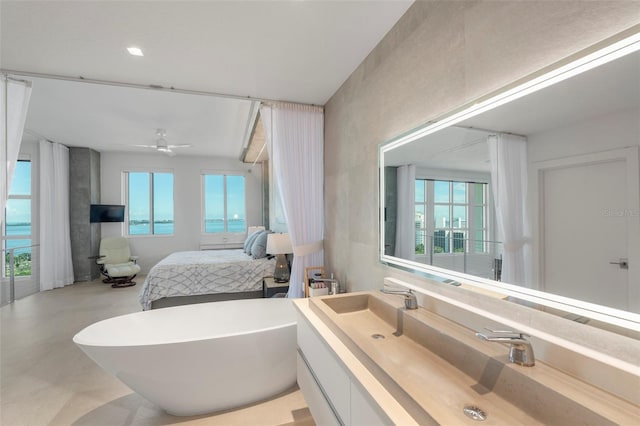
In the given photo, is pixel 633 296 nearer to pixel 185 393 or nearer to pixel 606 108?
pixel 606 108

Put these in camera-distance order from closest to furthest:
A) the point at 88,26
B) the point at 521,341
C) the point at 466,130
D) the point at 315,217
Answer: the point at 521,341, the point at 466,130, the point at 88,26, the point at 315,217

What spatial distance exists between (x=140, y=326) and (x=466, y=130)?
280 centimetres

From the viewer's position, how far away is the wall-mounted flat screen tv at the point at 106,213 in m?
5.59

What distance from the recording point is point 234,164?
6.72 meters

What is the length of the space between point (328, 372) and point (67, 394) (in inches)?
89.9

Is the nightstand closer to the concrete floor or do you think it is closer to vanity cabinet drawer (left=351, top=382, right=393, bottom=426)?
the concrete floor

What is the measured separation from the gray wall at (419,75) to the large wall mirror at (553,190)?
0.26 ft

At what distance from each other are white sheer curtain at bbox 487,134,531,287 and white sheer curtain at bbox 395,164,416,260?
0.56 meters

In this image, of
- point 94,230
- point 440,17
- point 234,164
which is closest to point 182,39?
point 440,17

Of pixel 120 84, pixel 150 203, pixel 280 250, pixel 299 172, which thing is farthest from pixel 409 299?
pixel 150 203

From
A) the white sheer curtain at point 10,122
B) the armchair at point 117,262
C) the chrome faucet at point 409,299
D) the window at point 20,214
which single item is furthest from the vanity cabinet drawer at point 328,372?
the window at point 20,214

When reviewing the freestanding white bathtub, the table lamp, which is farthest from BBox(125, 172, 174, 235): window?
the freestanding white bathtub

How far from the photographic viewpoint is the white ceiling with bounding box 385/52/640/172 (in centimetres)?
75

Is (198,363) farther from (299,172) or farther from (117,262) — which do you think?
(117,262)
